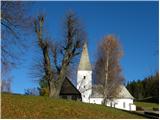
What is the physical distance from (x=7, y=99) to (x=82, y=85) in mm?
50675

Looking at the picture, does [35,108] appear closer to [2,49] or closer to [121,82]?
[2,49]

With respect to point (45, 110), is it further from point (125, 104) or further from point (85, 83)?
point (125, 104)

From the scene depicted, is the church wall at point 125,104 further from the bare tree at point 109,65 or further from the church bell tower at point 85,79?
the bare tree at point 109,65

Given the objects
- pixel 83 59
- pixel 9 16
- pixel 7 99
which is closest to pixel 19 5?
pixel 9 16

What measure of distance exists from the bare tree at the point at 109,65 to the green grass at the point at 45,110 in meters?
30.3

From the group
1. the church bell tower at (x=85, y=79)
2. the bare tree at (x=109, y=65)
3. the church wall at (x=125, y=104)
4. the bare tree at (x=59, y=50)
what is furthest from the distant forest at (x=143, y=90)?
the bare tree at (x=59, y=50)

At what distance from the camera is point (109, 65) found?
5075cm

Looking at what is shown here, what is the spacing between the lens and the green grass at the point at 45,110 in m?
16.8

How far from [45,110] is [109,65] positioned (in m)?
33.3

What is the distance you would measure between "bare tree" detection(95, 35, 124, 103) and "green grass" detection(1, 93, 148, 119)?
1195 inches

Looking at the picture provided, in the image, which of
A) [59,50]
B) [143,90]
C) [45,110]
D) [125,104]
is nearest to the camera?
[45,110]

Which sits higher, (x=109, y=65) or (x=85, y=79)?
(x=85, y=79)

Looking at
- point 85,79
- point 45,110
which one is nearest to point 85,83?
point 85,79

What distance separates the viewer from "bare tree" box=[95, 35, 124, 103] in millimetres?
50500
